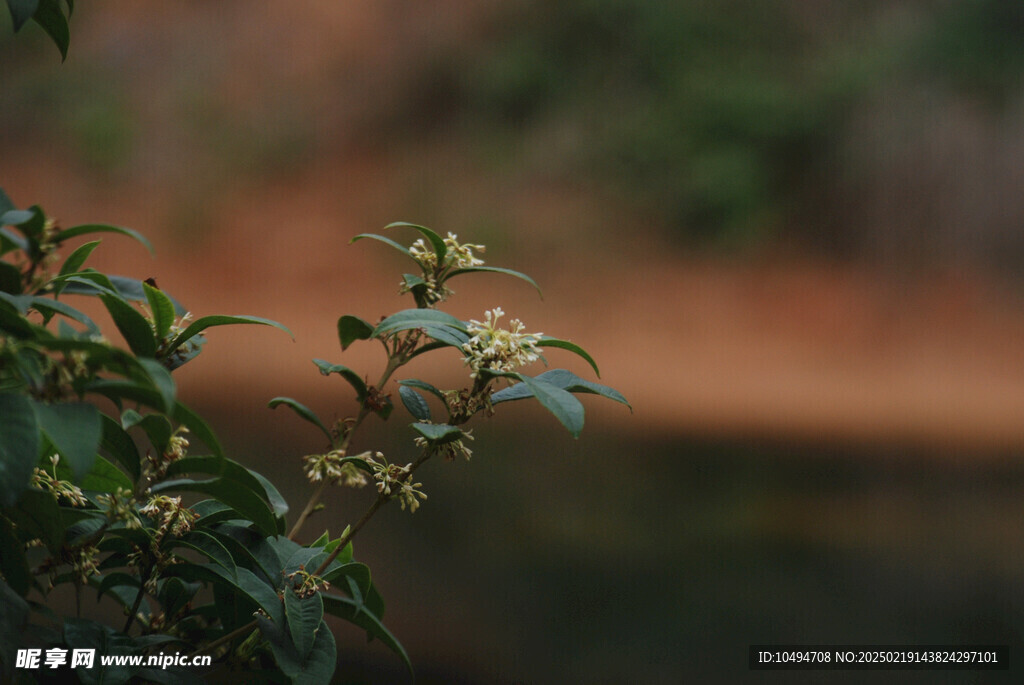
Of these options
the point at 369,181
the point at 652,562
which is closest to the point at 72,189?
the point at 369,181

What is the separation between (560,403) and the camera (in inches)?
10.7

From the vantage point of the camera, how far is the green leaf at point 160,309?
0.95 feet

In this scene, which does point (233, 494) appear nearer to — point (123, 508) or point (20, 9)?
point (123, 508)

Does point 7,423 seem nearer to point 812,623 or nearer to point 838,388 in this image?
point 812,623

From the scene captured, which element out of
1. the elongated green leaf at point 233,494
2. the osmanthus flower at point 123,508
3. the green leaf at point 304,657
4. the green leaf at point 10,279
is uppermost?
→ the green leaf at point 10,279

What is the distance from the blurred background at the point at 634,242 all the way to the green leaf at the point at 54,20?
2.79 ft

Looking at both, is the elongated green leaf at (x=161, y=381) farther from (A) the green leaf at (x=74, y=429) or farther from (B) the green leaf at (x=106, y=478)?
Answer: (B) the green leaf at (x=106, y=478)

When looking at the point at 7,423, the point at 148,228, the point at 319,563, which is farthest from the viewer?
the point at 148,228

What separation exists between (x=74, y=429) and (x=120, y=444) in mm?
74

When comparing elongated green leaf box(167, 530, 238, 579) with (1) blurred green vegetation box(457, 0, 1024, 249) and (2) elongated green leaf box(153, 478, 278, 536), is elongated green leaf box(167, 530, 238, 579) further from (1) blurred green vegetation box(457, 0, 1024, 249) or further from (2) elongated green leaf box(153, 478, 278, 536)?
(1) blurred green vegetation box(457, 0, 1024, 249)

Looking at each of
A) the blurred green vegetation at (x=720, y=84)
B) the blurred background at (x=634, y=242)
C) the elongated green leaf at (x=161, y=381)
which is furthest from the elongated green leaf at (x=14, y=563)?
the blurred green vegetation at (x=720, y=84)

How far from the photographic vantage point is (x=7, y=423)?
0.68 ft

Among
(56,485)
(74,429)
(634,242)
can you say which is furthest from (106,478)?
(634,242)

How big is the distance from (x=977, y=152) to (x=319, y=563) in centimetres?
256
